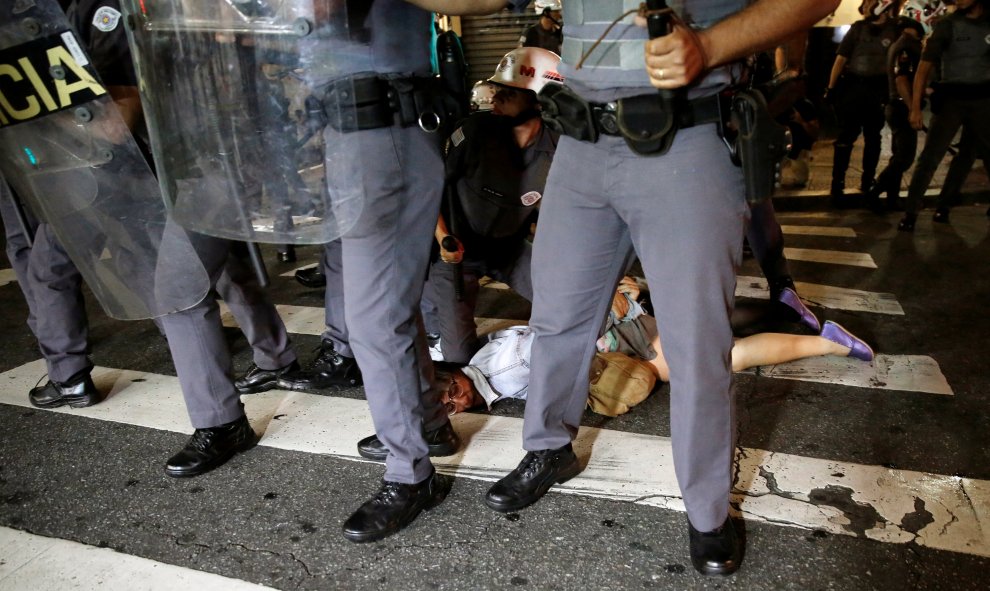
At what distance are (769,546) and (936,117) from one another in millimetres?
5886

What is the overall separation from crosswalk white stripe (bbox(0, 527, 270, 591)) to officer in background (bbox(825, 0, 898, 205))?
7475mm

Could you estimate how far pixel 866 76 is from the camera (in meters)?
7.53

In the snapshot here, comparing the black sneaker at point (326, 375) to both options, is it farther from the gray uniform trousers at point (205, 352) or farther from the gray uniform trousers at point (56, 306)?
the gray uniform trousers at point (56, 306)

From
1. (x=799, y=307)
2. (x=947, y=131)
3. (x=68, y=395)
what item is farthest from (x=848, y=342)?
(x=947, y=131)

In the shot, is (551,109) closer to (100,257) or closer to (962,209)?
(100,257)

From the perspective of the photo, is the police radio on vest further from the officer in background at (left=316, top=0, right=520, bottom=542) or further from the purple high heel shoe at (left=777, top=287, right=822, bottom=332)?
the purple high heel shoe at (left=777, top=287, right=822, bottom=332)

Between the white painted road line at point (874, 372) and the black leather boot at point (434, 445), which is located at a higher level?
the black leather boot at point (434, 445)

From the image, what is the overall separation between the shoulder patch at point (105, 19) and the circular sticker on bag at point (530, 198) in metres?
1.97

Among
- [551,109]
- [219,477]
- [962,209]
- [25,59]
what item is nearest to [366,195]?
[551,109]

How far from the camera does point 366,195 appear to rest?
224 cm

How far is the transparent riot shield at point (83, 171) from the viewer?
7.35 feet

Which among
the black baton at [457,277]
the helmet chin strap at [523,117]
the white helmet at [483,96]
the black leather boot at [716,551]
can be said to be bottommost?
the black leather boot at [716,551]

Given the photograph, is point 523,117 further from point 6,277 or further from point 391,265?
point 6,277

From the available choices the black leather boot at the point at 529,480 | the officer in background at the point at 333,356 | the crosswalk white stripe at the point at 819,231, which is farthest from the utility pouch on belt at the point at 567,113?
the crosswalk white stripe at the point at 819,231
